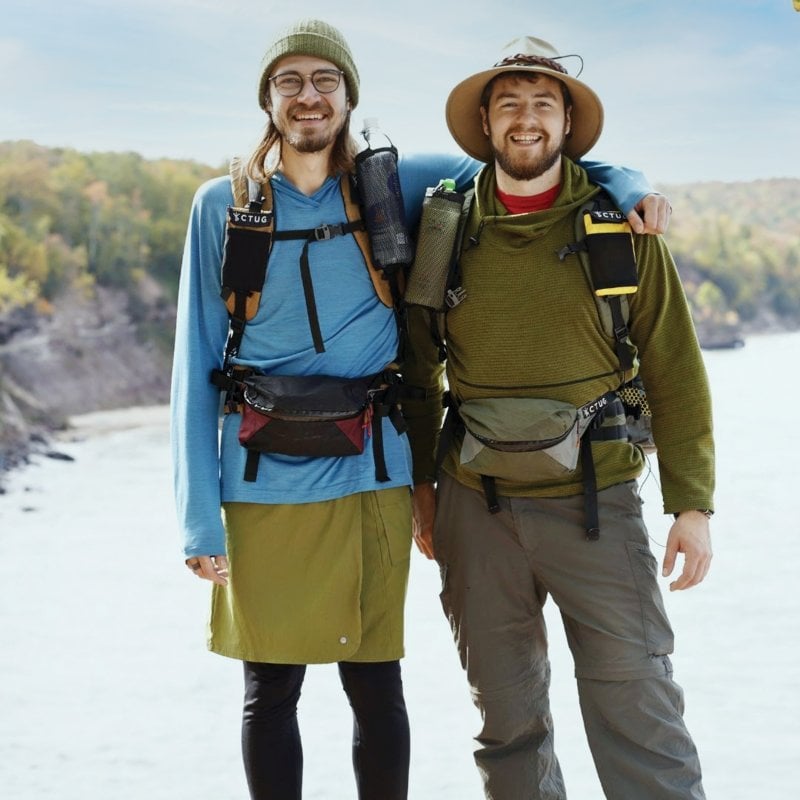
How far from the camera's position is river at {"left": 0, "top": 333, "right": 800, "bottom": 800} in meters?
3.10

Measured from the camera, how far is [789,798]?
2.78 m

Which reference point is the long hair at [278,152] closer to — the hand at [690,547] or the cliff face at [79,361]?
the hand at [690,547]

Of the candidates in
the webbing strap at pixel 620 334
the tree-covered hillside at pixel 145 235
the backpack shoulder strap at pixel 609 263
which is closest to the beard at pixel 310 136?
the backpack shoulder strap at pixel 609 263

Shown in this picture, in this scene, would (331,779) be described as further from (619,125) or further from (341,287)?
A: (619,125)

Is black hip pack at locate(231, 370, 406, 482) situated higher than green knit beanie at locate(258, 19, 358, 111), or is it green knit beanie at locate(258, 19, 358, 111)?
green knit beanie at locate(258, 19, 358, 111)

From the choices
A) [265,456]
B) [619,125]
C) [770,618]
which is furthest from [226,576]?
[619,125]

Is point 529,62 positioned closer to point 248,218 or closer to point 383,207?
point 383,207

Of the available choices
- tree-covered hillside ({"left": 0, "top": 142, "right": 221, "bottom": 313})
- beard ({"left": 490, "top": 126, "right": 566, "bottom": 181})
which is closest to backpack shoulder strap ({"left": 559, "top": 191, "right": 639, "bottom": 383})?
beard ({"left": 490, "top": 126, "right": 566, "bottom": 181})

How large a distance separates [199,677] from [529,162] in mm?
3180

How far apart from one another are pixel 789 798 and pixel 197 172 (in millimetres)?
21866

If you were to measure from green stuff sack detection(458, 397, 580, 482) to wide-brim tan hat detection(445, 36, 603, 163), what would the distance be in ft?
1.80

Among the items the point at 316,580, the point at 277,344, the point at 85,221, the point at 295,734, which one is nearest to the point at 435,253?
the point at 277,344

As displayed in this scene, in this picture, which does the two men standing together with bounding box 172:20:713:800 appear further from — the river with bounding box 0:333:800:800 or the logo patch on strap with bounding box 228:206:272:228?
the river with bounding box 0:333:800:800

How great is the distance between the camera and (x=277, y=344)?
1951 mm
